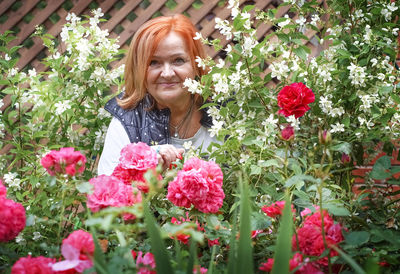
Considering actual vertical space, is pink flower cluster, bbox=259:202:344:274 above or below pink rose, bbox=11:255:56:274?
below

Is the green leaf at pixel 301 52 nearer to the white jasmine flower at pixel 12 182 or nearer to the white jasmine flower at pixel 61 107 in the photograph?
the white jasmine flower at pixel 61 107

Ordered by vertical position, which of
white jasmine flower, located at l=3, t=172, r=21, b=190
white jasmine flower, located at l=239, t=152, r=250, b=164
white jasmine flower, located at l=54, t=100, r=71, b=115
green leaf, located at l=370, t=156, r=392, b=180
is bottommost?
white jasmine flower, located at l=3, t=172, r=21, b=190

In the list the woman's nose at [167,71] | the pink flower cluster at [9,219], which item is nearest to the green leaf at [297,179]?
the pink flower cluster at [9,219]

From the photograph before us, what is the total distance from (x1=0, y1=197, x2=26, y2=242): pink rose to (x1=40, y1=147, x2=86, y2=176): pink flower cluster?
0.09 m

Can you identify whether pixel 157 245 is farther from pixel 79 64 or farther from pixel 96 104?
pixel 96 104

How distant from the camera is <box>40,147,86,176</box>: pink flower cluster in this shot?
34.3 inches

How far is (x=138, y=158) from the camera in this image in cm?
107

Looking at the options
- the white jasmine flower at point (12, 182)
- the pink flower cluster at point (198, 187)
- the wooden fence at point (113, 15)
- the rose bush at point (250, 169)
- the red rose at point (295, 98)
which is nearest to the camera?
the rose bush at point (250, 169)

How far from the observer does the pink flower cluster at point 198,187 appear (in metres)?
1.02

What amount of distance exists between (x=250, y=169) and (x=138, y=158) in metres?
0.40

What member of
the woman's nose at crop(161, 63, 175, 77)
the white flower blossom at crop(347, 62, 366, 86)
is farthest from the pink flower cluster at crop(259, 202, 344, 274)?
the woman's nose at crop(161, 63, 175, 77)

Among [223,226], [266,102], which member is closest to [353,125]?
[266,102]

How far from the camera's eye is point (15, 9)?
3.30 m

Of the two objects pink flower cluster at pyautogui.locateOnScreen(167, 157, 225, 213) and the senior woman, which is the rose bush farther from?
the senior woman
